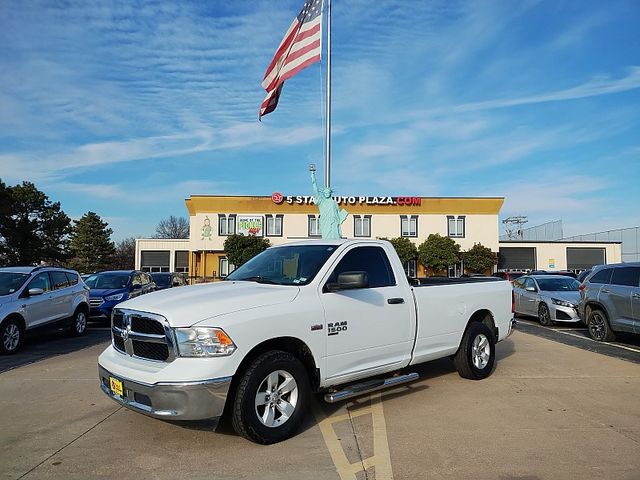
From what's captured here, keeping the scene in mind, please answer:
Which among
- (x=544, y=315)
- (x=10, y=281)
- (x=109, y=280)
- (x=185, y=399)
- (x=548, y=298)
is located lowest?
(x=544, y=315)

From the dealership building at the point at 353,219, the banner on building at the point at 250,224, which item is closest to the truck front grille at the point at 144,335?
the dealership building at the point at 353,219

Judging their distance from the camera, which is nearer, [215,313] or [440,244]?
[215,313]

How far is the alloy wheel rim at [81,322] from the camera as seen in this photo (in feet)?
37.4

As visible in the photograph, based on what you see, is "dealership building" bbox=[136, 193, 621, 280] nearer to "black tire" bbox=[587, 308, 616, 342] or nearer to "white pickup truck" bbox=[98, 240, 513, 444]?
Result: "black tire" bbox=[587, 308, 616, 342]

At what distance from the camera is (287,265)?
5555mm

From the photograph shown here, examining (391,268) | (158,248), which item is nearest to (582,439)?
(391,268)

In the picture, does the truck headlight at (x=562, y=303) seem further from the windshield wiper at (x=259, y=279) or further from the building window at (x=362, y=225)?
the building window at (x=362, y=225)

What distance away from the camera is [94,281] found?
49.4 feet

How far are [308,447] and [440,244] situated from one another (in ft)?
143

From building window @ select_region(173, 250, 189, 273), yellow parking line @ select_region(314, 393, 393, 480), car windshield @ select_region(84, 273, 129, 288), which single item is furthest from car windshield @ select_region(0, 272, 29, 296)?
building window @ select_region(173, 250, 189, 273)

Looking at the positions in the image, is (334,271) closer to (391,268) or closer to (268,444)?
(391,268)

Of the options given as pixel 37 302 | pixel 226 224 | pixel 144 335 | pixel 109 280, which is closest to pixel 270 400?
pixel 144 335

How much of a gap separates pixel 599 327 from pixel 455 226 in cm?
4071

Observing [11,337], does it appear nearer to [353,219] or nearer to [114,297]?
[114,297]
